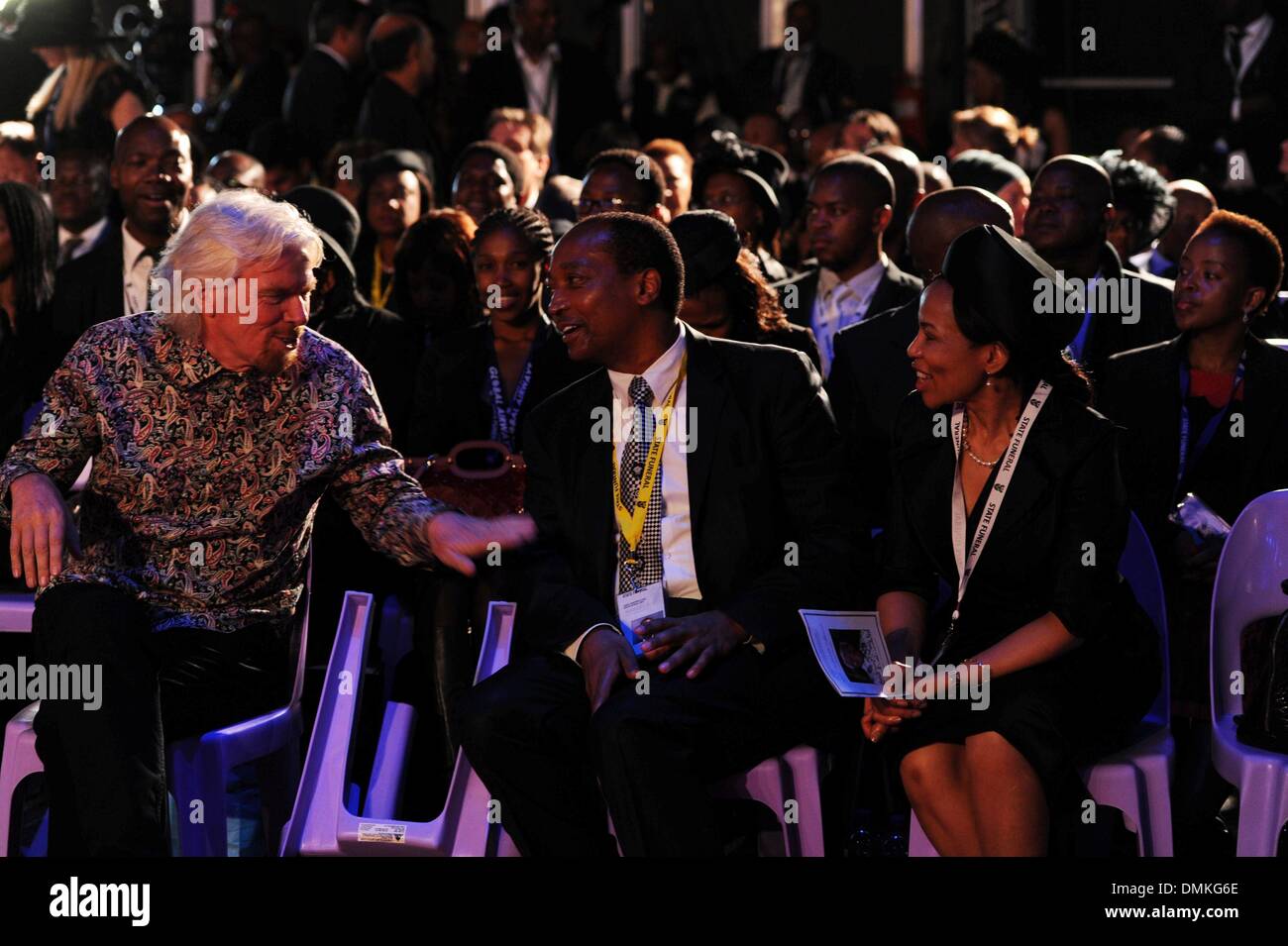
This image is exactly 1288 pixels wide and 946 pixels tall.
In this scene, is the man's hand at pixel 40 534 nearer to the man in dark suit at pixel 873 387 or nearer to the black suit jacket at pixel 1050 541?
the black suit jacket at pixel 1050 541

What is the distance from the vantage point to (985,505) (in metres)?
3.55

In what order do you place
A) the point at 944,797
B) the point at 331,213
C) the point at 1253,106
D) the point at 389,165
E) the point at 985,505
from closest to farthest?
the point at 944,797 → the point at 985,505 → the point at 331,213 → the point at 389,165 → the point at 1253,106

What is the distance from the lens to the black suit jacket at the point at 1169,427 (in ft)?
14.3

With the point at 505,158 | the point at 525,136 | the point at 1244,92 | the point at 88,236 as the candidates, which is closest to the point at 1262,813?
the point at 505,158

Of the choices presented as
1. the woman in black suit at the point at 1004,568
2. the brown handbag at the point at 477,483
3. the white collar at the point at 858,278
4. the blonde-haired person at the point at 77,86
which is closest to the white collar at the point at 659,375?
the brown handbag at the point at 477,483

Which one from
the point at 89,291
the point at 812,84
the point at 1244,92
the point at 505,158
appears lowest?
the point at 89,291

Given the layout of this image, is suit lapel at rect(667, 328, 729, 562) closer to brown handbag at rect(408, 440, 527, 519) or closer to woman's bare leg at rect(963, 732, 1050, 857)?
brown handbag at rect(408, 440, 527, 519)

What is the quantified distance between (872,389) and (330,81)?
4.77 meters

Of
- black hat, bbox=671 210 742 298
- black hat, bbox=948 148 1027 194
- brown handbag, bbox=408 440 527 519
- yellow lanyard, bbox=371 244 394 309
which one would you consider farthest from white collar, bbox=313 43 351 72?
brown handbag, bbox=408 440 527 519

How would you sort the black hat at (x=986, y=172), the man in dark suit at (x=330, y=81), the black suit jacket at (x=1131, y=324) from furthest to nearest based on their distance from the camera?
the man in dark suit at (x=330, y=81) < the black hat at (x=986, y=172) < the black suit jacket at (x=1131, y=324)

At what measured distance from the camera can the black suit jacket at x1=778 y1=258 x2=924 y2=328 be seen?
5305 mm

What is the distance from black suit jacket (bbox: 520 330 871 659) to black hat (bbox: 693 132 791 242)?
2421 mm

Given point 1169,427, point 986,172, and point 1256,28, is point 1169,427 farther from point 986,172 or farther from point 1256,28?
point 1256,28

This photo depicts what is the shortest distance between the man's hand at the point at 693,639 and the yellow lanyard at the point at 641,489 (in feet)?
0.89
